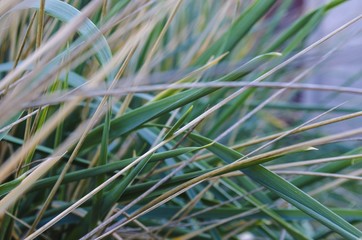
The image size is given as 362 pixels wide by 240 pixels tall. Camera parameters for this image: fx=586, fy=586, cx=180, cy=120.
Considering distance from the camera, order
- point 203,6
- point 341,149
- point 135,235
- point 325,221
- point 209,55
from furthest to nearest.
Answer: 1. point 203,6
2. point 341,149
3. point 209,55
4. point 135,235
5. point 325,221

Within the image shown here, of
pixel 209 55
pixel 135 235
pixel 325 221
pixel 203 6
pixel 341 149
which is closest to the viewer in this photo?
pixel 325 221

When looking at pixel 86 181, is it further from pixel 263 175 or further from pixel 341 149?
pixel 341 149

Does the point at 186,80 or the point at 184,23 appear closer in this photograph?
the point at 186,80

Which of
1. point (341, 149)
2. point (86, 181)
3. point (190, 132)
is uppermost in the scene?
point (190, 132)

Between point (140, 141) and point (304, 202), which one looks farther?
point (140, 141)

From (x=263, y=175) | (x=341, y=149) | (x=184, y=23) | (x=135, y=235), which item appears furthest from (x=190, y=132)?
(x=184, y=23)

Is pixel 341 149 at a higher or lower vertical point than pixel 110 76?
lower
